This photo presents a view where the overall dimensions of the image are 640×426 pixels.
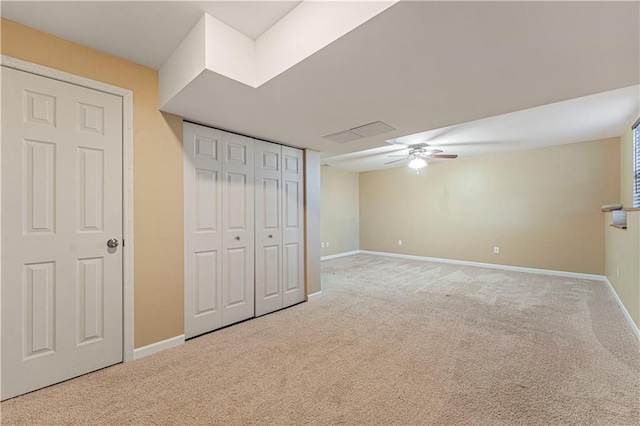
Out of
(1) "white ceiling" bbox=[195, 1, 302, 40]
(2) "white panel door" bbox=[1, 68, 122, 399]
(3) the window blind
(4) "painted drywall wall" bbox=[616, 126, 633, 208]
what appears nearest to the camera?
(1) "white ceiling" bbox=[195, 1, 302, 40]

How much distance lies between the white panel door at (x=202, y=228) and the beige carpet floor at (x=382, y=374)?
259mm

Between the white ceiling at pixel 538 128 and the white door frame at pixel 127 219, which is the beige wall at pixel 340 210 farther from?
the white door frame at pixel 127 219

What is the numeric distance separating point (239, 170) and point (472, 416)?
2.83 metres

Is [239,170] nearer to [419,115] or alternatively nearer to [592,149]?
[419,115]

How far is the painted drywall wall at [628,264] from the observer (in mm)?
2635

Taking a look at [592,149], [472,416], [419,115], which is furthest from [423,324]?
[592,149]

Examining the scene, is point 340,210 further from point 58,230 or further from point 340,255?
point 58,230

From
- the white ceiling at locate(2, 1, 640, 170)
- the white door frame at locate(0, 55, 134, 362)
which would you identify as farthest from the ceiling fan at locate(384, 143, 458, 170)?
the white door frame at locate(0, 55, 134, 362)

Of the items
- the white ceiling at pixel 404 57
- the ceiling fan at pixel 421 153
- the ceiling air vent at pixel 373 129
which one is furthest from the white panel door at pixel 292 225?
the ceiling fan at pixel 421 153

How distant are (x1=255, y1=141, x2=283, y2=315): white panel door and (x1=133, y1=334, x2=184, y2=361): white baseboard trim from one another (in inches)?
35.3

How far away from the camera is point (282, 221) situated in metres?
3.51

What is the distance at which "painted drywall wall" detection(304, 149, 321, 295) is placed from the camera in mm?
3789

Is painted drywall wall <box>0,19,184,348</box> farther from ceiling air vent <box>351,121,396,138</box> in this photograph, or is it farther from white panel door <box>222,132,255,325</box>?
ceiling air vent <box>351,121,396,138</box>

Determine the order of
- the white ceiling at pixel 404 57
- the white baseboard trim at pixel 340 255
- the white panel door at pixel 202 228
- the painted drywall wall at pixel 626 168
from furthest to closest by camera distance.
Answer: the white baseboard trim at pixel 340 255
the painted drywall wall at pixel 626 168
the white panel door at pixel 202 228
the white ceiling at pixel 404 57
